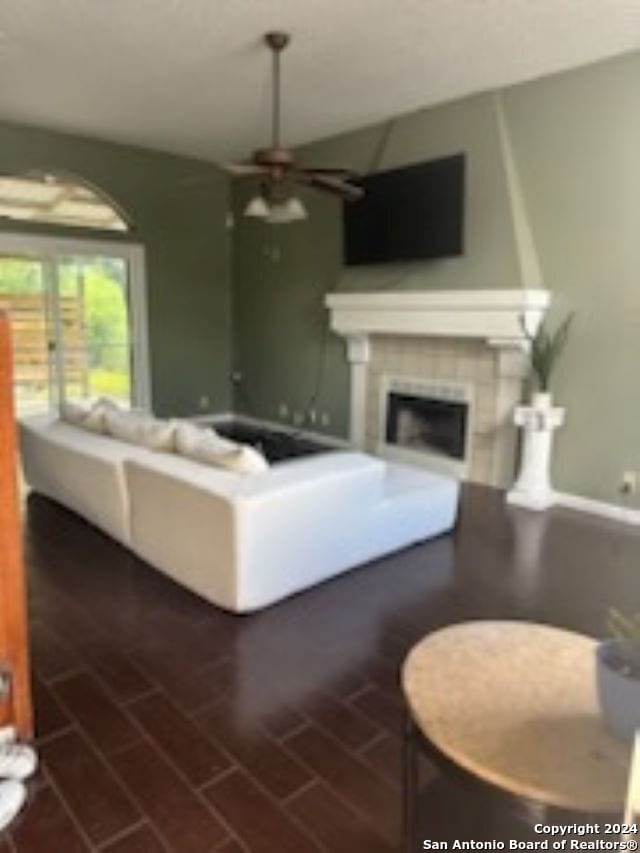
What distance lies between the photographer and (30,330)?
5719 mm

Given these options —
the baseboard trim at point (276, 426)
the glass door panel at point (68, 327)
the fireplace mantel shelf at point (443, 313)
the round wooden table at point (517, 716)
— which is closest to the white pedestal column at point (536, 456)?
the fireplace mantel shelf at point (443, 313)

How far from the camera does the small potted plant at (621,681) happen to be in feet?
3.49

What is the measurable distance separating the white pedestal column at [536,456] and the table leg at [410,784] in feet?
10.6

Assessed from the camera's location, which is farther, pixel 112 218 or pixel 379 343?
pixel 112 218

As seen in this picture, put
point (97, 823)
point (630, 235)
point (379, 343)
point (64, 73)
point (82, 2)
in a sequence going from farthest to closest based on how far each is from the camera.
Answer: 1. point (379, 343)
2. point (64, 73)
3. point (630, 235)
4. point (82, 2)
5. point (97, 823)

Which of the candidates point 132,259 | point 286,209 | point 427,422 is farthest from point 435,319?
point 132,259

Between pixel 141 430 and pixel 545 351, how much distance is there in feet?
9.01

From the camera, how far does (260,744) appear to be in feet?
6.22

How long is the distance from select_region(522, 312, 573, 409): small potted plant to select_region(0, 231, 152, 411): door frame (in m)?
3.87

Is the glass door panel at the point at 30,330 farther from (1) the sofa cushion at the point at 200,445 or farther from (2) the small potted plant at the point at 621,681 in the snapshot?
(2) the small potted plant at the point at 621,681

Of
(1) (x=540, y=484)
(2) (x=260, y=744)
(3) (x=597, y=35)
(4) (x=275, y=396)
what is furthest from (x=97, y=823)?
(4) (x=275, y=396)

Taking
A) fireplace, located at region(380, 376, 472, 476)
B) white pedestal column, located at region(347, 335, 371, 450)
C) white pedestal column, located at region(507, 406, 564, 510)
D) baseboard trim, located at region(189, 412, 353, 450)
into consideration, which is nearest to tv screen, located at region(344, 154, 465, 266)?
white pedestal column, located at region(347, 335, 371, 450)

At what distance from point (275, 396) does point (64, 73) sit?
348 centimetres

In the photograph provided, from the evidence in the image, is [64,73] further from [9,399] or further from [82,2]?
[9,399]
